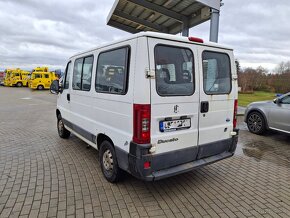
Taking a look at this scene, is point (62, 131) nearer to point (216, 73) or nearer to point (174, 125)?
point (174, 125)

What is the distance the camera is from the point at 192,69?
10.8ft

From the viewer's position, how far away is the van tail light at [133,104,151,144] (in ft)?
9.27

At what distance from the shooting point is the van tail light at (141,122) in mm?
2826

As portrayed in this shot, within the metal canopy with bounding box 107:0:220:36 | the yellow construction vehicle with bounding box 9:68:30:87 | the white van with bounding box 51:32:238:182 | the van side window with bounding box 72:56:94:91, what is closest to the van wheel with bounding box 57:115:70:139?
the van side window with bounding box 72:56:94:91

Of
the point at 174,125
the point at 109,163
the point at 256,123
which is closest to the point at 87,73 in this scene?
the point at 109,163

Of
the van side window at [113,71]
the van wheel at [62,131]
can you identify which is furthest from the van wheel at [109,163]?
the van wheel at [62,131]

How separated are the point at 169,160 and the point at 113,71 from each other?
5.23 feet

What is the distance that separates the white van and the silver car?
3311mm

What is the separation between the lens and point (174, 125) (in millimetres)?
3131

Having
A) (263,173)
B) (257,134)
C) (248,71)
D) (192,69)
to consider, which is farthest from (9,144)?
(248,71)

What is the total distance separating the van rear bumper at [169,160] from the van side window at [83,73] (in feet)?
5.99

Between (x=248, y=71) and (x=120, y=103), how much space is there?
3091 centimetres

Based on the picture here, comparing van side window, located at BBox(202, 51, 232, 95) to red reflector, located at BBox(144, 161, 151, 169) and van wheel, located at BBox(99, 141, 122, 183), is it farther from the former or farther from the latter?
van wheel, located at BBox(99, 141, 122, 183)

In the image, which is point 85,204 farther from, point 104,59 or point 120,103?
point 104,59
